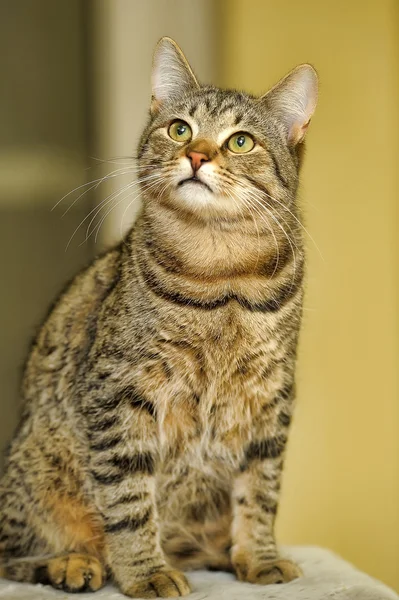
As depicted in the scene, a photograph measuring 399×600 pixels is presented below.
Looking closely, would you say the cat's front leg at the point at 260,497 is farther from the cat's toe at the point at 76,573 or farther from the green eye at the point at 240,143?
the green eye at the point at 240,143

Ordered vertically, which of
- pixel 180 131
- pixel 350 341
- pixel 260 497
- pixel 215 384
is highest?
pixel 180 131

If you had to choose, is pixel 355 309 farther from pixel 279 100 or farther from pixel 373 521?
pixel 279 100

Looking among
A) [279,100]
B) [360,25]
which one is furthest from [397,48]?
[279,100]

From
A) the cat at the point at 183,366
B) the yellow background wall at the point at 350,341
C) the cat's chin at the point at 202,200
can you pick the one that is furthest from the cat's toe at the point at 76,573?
the yellow background wall at the point at 350,341

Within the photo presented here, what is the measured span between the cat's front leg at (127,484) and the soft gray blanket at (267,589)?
0.05 meters

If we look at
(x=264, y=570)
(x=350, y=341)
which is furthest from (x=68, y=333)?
(x=350, y=341)

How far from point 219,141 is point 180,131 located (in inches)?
3.0

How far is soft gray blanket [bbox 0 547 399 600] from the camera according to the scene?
129 cm

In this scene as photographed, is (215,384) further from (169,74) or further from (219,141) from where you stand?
(169,74)

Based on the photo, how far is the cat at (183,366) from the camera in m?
1.31

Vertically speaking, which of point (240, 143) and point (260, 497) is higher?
point (240, 143)

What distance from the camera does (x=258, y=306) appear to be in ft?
4.38

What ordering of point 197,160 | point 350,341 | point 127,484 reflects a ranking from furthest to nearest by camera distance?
point 350,341, point 127,484, point 197,160

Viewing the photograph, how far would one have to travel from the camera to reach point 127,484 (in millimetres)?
1328
